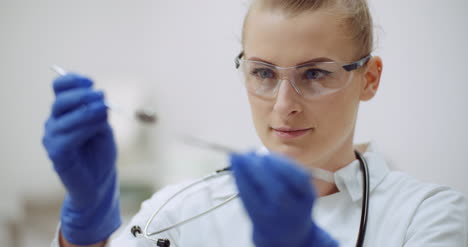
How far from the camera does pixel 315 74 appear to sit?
1.05 m

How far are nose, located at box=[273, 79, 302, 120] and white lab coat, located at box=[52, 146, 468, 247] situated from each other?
0.25 m

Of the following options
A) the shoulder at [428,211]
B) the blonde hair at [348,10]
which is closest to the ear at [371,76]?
the blonde hair at [348,10]

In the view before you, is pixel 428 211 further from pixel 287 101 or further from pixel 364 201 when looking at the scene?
pixel 287 101

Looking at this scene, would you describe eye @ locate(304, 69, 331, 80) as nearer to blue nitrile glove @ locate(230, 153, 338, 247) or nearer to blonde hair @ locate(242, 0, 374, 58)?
blonde hair @ locate(242, 0, 374, 58)

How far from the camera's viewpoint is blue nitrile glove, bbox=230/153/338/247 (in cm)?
69

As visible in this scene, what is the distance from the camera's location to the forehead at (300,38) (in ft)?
3.31

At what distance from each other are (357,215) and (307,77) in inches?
15.5

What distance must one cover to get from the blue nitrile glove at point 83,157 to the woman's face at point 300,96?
408 millimetres

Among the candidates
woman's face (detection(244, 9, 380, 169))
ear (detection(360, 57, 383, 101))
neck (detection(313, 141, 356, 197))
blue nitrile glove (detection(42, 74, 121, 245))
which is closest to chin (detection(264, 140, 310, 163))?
woman's face (detection(244, 9, 380, 169))

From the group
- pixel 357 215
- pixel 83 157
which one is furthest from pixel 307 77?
pixel 83 157

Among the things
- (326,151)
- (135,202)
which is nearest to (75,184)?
(326,151)

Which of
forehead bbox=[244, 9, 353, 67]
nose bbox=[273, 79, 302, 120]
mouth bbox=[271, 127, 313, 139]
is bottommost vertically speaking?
mouth bbox=[271, 127, 313, 139]

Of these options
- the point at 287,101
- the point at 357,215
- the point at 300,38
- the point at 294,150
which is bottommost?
the point at 357,215

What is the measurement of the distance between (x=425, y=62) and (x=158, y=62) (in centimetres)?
135
